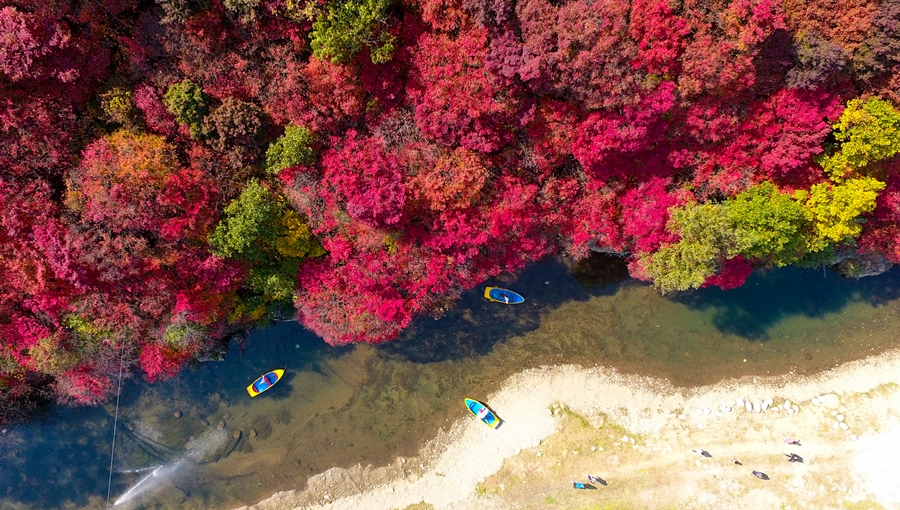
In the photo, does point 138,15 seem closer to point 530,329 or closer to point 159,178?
point 159,178

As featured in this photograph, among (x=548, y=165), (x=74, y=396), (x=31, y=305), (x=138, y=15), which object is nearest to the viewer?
(x=138, y=15)

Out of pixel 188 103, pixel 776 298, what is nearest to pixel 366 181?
pixel 188 103

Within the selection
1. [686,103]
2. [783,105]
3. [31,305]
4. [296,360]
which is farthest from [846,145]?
[31,305]

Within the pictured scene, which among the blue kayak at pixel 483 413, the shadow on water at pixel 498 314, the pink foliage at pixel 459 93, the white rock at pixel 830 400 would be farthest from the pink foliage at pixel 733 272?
the blue kayak at pixel 483 413

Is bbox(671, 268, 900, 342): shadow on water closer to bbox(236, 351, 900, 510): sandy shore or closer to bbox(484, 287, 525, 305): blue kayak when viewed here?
bbox(236, 351, 900, 510): sandy shore

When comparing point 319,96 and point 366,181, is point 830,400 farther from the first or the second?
point 319,96
